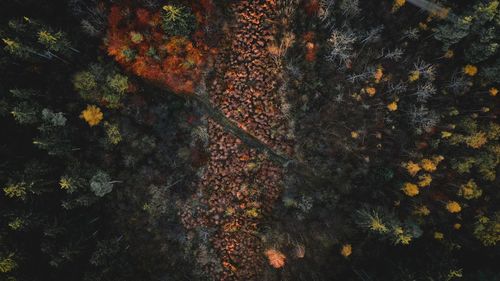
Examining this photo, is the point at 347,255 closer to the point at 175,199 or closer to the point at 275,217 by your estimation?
the point at 275,217

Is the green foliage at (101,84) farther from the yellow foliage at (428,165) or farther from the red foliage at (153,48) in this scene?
the yellow foliage at (428,165)

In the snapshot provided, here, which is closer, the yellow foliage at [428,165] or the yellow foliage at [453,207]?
the yellow foliage at [453,207]

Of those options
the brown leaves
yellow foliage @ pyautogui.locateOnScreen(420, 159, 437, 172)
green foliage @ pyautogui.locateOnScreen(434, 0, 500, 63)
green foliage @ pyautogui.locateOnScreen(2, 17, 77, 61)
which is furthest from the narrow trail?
green foliage @ pyautogui.locateOnScreen(434, 0, 500, 63)

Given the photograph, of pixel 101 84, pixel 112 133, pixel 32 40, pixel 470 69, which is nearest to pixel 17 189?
pixel 112 133

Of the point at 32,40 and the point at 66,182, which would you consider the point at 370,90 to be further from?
the point at 32,40

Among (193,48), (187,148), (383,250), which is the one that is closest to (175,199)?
(187,148)

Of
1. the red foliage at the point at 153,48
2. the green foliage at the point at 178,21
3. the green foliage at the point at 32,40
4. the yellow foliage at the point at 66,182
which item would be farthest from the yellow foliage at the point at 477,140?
the green foliage at the point at 32,40
